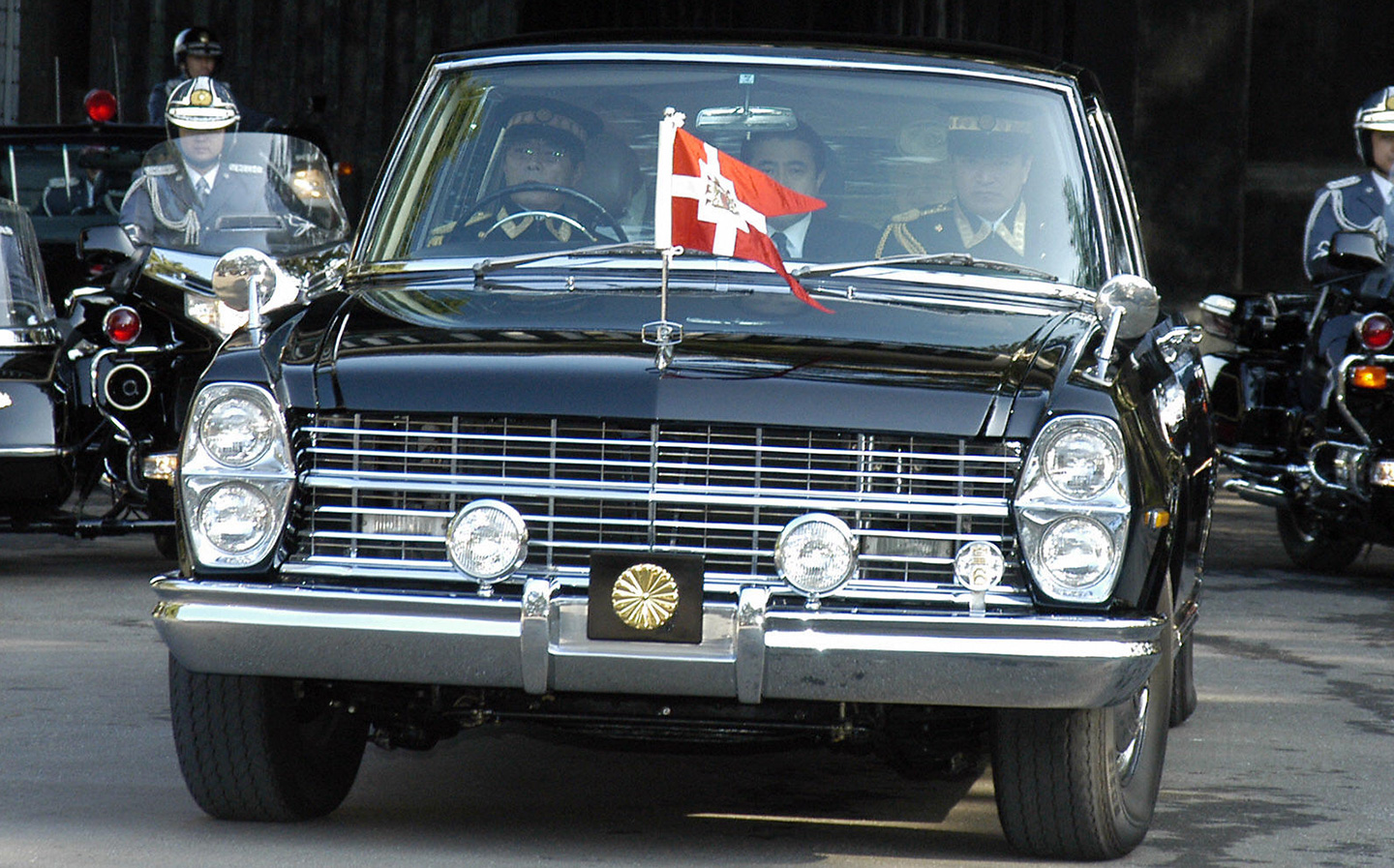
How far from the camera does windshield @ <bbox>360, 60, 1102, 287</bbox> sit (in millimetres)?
5629

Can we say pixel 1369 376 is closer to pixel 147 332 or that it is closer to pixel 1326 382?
pixel 1326 382

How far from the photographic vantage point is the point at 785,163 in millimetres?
5684

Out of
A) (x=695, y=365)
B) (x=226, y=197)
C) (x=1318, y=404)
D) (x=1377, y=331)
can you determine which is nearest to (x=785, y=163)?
(x=695, y=365)

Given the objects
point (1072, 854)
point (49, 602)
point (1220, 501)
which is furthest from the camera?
point (1220, 501)

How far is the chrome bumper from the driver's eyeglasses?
1594 mm

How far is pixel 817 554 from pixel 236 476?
3.90 feet

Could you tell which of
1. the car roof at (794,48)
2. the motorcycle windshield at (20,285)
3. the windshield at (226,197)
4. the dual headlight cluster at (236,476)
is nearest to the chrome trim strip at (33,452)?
the motorcycle windshield at (20,285)

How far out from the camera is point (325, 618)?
4574mm

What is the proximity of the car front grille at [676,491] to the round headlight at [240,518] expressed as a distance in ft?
0.32

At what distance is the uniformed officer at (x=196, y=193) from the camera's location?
1015 cm

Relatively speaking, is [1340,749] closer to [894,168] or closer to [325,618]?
[894,168]

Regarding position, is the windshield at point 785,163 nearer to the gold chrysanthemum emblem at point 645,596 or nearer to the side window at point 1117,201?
the side window at point 1117,201

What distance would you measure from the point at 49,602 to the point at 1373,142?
6.30 metres

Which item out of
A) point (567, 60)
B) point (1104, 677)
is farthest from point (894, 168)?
point (1104, 677)
